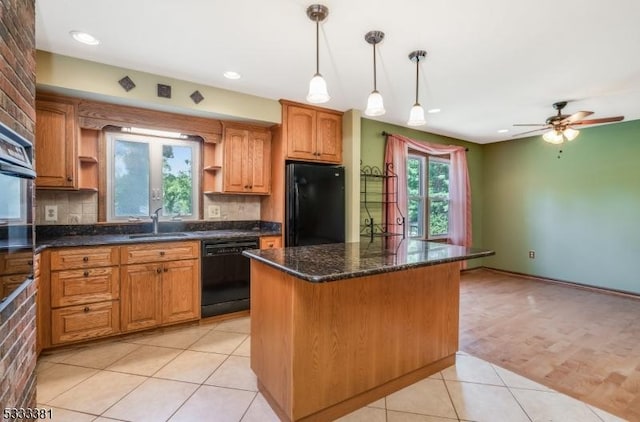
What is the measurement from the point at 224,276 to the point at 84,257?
3.90 ft

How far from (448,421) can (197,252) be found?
8.02 feet

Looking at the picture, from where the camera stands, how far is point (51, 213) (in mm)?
2834

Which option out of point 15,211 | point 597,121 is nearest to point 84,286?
point 15,211

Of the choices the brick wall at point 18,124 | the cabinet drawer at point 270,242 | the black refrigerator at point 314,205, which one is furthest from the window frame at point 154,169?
the brick wall at point 18,124

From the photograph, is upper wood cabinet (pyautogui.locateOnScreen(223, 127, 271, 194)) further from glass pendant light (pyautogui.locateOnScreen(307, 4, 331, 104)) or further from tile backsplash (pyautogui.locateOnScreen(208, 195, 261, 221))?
glass pendant light (pyautogui.locateOnScreen(307, 4, 331, 104))

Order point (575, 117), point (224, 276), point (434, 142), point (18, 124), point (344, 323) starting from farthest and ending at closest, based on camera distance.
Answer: point (434, 142) → point (575, 117) → point (224, 276) → point (344, 323) → point (18, 124)

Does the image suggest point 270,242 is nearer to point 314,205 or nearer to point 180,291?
point 314,205

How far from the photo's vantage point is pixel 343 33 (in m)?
2.14

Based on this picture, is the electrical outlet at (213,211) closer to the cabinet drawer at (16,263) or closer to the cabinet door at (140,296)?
the cabinet door at (140,296)

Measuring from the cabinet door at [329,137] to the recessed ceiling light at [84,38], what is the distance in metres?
2.21

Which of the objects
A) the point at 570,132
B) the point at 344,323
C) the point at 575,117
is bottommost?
the point at 344,323

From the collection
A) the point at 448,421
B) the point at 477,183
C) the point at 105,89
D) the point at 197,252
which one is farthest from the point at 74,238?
the point at 477,183

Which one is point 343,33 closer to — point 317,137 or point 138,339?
point 317,137

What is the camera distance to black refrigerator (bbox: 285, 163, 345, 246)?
3.40 metres
